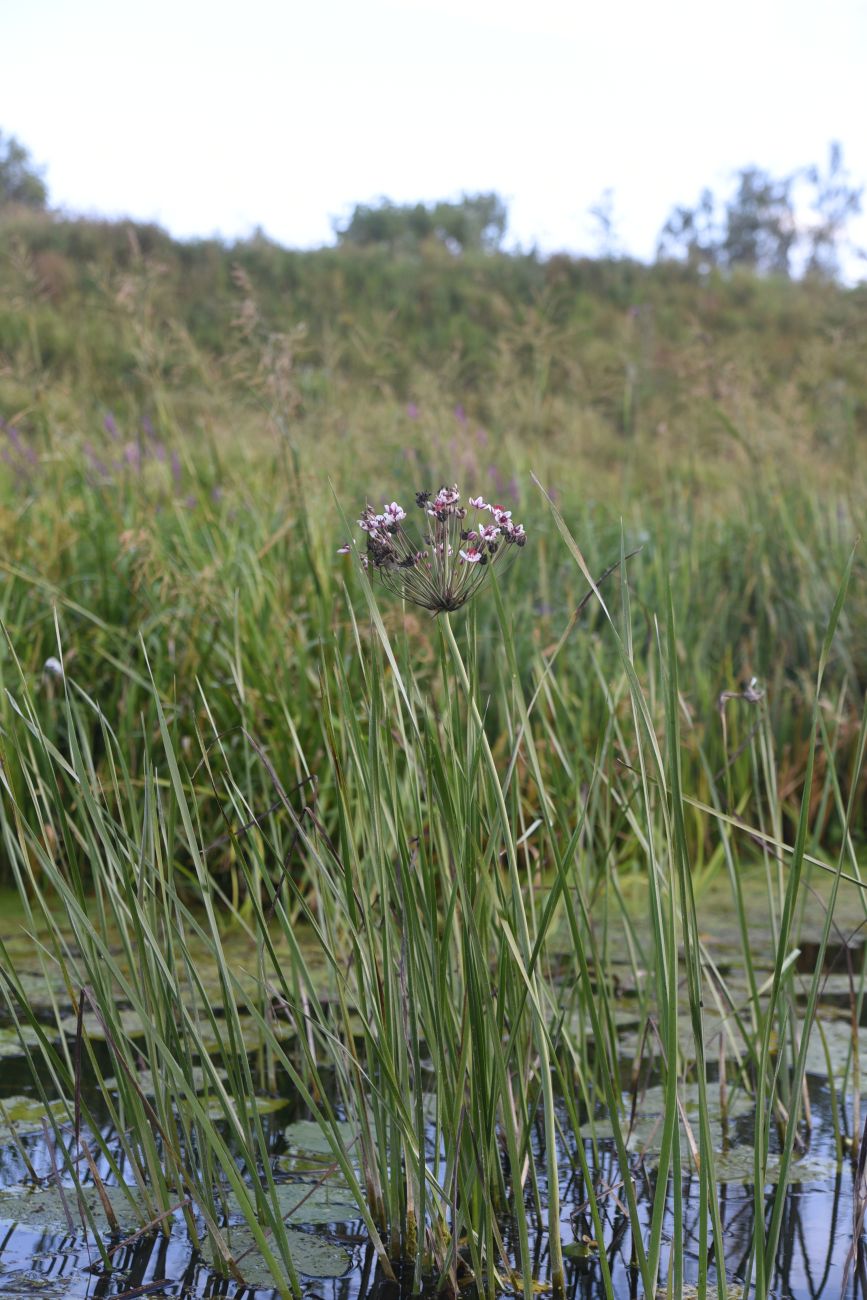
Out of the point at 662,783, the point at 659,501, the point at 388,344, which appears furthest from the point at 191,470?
the point at 659,501

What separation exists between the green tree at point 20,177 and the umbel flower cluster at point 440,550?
41.1m

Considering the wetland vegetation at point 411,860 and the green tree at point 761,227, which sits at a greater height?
the green tree at point 761,227

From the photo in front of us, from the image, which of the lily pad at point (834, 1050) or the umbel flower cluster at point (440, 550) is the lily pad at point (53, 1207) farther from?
the lily pad at point (834, 1050)

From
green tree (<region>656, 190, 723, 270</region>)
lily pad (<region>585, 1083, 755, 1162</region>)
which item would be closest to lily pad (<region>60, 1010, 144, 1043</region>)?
lily pad (<region>585, 1083, 755, 1162</region>)

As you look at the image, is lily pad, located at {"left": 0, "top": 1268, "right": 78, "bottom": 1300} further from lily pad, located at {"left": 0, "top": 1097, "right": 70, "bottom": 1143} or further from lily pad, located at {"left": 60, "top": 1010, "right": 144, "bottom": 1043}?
Answer: lily pad, located at {"left": 60, "top": 1010, "right": 144, "bottom": 1043}

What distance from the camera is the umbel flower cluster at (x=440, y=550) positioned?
1.18 metres

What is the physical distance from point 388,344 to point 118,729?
1952 millimetres

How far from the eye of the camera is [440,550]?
46.8 inches

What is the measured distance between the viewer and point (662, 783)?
3.91ft

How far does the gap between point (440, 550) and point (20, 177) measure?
46356 mm

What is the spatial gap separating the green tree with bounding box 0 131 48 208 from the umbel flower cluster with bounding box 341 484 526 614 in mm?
41072

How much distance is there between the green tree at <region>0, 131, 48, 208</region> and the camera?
3966 centimetres

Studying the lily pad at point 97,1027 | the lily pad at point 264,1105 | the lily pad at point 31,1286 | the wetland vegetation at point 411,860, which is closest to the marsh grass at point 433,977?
the wetland vegetation at point 411,860

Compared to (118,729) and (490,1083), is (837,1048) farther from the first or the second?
(118,729)
